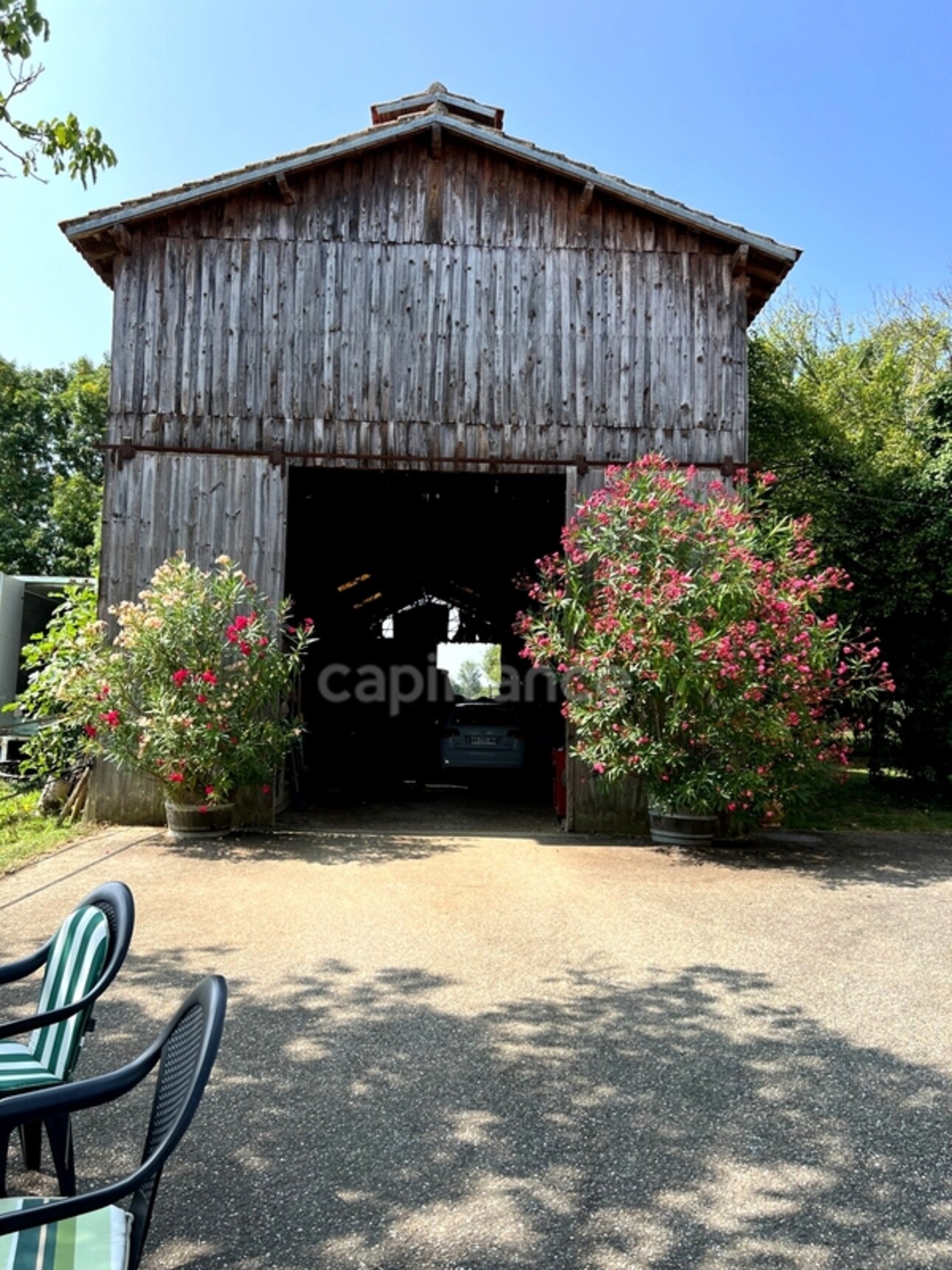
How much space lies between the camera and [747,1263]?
2631mm

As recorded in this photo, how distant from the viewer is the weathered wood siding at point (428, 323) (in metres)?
10.5

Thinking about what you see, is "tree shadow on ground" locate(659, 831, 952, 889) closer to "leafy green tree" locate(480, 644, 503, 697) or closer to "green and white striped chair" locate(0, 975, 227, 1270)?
"green and white striped chair" locate(0, 975, 227, 1270)

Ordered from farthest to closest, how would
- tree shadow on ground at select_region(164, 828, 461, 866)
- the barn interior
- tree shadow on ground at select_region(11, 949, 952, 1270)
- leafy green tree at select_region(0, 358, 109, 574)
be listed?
leafy green tree at select_region(0, 358, 109, 574), the barn interior, tree shadow on ground at select_region(164, 828, 461, 866), tree shadow on ground at select_region(11, 949, 952, 1270)

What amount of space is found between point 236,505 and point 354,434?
1491 millimetres

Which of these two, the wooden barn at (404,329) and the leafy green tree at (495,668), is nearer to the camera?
the wooden barn at (404,329)

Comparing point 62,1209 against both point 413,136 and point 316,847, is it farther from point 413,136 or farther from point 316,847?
point 413,136

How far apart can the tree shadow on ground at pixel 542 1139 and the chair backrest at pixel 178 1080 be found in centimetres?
58

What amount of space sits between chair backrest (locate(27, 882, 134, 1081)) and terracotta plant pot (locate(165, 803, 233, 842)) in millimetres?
6120

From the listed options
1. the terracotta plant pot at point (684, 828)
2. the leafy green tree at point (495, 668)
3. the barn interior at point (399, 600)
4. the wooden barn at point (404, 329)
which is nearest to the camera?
the terracotta plant pot at point (684, 828)

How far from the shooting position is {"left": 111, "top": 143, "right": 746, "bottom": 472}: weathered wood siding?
10.5 m

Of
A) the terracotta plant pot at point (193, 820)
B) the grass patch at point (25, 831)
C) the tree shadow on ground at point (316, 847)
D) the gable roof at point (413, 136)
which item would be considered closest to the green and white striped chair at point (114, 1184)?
the tree shadow on ground at point (316, 847)

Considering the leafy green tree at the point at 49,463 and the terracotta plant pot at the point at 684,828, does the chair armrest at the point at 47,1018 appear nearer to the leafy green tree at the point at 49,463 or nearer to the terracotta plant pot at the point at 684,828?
the terracotta plant pot at the point at 684,828

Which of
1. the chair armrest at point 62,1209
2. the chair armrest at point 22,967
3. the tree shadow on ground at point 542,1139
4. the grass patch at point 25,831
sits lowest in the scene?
the tree shadow on ground at point 542,1139

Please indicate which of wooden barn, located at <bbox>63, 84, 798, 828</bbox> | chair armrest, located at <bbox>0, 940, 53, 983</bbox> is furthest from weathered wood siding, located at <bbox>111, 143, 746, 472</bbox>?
chair armrest, located at <bbox>0, 940, 53, 983</bbox>
